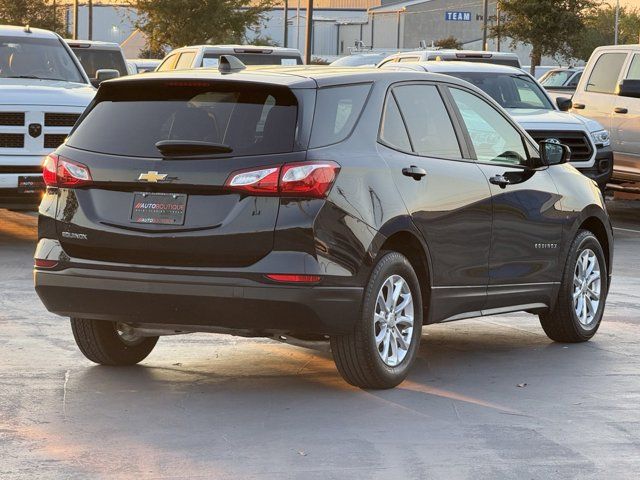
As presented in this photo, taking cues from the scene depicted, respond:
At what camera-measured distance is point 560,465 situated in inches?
251

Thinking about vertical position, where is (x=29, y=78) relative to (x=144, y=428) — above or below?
above

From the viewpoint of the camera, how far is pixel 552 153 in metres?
9.55

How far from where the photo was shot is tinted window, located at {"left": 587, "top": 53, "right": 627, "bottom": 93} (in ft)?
66.5

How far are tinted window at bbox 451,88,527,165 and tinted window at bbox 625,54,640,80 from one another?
11.0 metres

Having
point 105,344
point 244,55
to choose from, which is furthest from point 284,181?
point 244,55

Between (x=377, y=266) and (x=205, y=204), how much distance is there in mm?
933

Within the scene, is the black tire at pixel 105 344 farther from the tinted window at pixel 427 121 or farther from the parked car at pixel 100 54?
the parked car at pixel 100 54

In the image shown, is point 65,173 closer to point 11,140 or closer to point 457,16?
point 11,140

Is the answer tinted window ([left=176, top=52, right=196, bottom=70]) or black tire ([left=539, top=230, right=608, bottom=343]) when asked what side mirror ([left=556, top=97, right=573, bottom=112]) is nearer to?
tinted window ([left=176, top=52, right=196, bottom=70])

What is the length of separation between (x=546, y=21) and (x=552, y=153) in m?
48.5

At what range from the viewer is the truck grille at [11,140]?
50.3 ft

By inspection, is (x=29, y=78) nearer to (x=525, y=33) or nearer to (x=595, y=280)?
(x=595, y=280)

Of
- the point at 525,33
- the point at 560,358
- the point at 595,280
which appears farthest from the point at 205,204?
the point at 525,33

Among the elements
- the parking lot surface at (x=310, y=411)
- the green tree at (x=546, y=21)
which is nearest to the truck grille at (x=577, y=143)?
the parking lot surface at (x=310, y=411)
